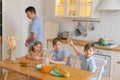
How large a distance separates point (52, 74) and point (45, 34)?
272 cm

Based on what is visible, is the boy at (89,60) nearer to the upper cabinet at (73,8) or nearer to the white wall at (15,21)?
the upper cabinet at (73,8)

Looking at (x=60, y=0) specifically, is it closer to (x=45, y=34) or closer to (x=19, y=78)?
(x=45, y=34)

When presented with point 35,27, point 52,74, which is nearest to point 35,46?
point 35,27

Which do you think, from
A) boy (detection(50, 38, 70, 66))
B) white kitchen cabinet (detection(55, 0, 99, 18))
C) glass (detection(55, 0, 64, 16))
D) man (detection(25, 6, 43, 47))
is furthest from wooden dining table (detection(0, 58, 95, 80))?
glass (detection(55, 0, 64, 16))

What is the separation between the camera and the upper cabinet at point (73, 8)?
3.74 metres

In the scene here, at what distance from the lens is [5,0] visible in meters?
3.78

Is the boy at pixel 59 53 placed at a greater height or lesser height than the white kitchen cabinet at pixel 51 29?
lesser

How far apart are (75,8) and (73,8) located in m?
0.06

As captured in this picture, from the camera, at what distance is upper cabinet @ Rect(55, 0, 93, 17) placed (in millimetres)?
3736

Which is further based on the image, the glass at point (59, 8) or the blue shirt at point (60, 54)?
the glass at point (59, 8)

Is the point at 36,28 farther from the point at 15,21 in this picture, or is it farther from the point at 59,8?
the point at 59,8

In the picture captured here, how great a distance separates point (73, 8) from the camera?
3.93 meters

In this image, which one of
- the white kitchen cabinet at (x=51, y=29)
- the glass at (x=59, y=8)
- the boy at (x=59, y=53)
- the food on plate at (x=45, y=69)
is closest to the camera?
the food on plate at (x=45, y=69)

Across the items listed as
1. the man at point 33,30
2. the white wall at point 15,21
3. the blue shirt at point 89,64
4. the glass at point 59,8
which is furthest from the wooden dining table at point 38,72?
the glass at point 59,8
